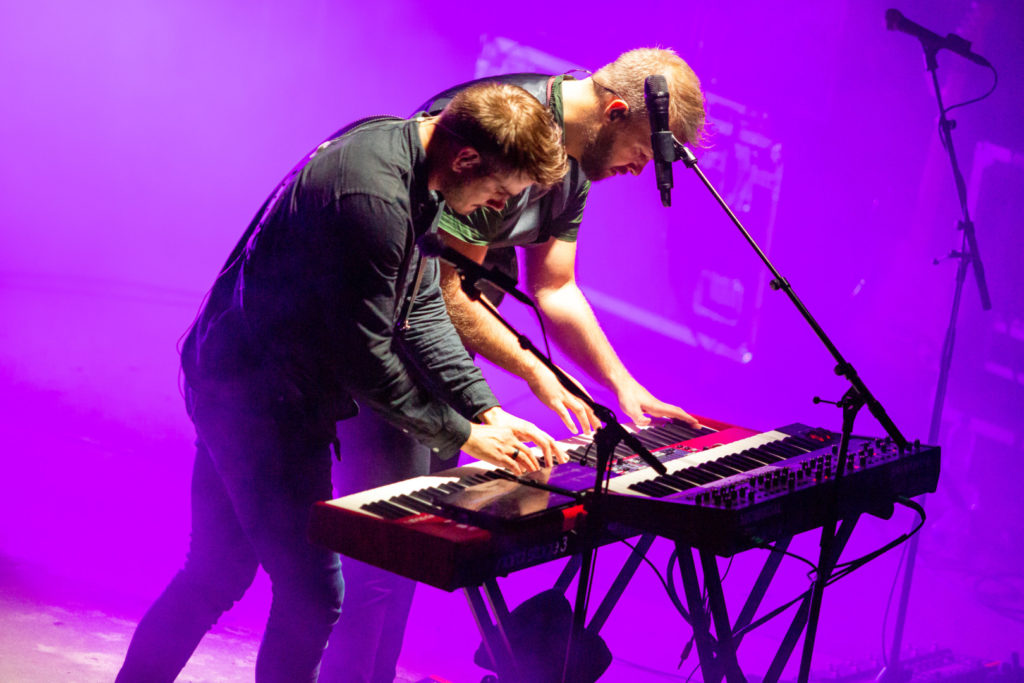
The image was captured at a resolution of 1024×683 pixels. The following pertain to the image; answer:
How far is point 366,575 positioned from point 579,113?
145cm

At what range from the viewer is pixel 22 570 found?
Result: 383 cm

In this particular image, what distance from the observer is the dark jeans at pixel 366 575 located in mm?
2600

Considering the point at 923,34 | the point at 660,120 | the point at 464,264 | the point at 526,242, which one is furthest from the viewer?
the point at 923,34

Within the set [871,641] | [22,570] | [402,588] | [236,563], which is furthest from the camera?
[871,641]

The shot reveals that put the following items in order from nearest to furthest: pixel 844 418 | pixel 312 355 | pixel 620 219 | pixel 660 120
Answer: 1. pixel 312 355
2. pixel 844 418
3. pixel 660 120
4. pixel 620 219

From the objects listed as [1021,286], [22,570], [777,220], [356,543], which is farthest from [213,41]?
[1021,286]

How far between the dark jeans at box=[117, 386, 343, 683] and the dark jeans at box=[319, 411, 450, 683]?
476 millimetres

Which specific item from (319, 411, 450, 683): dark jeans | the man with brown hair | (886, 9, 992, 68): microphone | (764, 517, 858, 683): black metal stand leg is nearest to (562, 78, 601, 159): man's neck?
the man with brown hair

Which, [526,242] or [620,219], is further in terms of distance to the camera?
[620,219]

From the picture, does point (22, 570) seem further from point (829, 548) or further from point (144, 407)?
point (829, 548)

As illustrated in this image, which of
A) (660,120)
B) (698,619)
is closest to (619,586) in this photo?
(698,619)

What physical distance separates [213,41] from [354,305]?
3.22 meters

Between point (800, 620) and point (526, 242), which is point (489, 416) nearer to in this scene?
point (526, 242)

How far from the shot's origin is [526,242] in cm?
290
